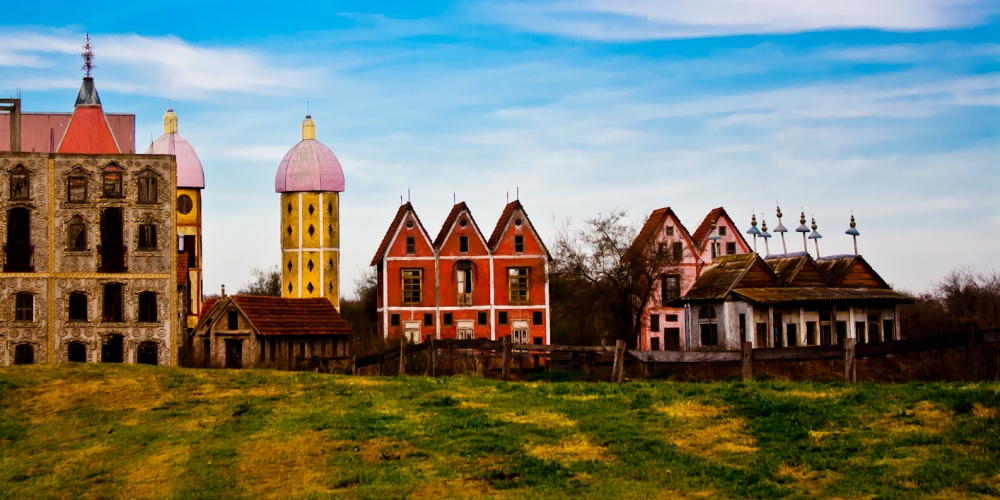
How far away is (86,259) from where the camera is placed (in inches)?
2186

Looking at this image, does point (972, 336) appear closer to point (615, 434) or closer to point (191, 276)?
point (615, 434)

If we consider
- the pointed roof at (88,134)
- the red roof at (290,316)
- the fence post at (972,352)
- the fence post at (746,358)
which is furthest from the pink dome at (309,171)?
the fence post at (972,352)

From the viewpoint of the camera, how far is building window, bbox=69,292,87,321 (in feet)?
181

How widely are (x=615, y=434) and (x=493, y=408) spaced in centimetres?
413

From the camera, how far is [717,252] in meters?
80.5

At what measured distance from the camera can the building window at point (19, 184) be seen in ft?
182

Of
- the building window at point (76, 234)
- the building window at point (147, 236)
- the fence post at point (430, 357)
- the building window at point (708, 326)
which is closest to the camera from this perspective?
the fence post at point (430, 357)

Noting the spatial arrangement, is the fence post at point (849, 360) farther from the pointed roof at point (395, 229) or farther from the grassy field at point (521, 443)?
the pointed roof at point (395, 229)

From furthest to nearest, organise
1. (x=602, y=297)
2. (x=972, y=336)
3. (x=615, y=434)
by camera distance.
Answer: (x=602, y=297)
(x=972, y=336)
(x=615, y=434)

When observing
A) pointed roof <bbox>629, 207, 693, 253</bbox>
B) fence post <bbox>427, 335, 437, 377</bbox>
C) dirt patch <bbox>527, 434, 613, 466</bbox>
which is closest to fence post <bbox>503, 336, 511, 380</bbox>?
fence post <bbox>427, 335, 437, 377</bbox>

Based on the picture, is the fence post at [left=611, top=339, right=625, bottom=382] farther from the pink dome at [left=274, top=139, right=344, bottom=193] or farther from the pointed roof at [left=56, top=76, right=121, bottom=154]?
the pink dome at [left=274, top=139, right=344, bottom=193]

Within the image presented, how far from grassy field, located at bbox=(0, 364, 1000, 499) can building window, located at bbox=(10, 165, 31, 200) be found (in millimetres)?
29448

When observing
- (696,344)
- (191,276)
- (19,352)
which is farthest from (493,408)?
(191,276)

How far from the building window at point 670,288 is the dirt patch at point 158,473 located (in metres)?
57.1
